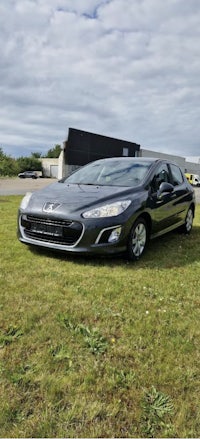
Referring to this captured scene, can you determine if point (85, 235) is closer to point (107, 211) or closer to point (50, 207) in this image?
point (107, 211)

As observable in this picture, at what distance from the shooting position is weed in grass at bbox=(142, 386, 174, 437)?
1757mm

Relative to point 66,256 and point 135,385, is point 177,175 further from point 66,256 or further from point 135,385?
point 135,385

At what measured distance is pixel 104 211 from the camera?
4195 mm

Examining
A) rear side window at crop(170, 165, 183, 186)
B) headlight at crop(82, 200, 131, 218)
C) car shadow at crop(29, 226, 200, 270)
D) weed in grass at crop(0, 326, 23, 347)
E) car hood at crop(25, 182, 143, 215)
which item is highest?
rear side window at crop(170, 165, 183, 186)

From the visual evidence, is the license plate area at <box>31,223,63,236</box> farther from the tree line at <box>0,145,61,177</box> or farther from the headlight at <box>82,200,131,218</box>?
the tree line at <box>0,145,61,177</box>

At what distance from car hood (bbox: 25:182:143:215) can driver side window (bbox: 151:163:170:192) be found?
1.95 feet

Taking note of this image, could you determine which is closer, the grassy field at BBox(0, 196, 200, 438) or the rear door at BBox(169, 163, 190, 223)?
the grassy field at BBox(0, 196, 200, 438)

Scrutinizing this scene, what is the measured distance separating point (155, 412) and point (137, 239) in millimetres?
2877

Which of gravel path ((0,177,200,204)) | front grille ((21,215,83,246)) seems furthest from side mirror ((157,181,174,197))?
gravel path ((0,177,200,204))

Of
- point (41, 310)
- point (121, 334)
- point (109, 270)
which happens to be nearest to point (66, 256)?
point (109, 270)

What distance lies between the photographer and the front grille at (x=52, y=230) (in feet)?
13.6

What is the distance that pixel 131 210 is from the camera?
14.2ft

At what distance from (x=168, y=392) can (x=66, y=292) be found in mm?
1546

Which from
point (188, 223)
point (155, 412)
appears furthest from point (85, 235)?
point (188, 223)
